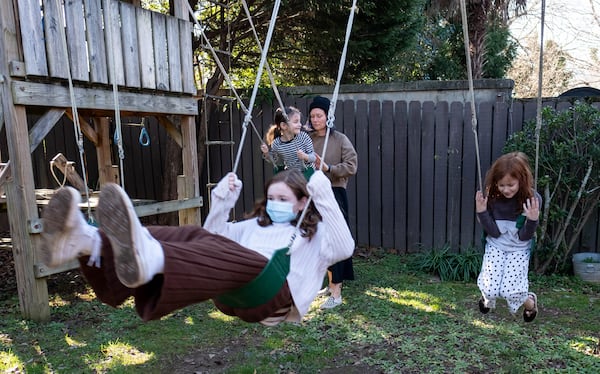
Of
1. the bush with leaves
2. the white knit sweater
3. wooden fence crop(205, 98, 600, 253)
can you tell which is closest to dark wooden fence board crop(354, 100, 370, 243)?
wooden fence crop(205, 98, 600, 253)

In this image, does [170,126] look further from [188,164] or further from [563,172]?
[563,172]

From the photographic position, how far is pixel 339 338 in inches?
142

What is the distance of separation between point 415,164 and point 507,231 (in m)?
2.71

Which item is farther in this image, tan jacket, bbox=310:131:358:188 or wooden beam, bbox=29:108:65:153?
tan jacket, bbox=310:131:358:188

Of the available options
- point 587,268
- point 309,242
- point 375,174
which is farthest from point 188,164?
point 587,268

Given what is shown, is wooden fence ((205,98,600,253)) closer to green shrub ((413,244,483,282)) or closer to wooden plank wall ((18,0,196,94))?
green shrub ((413,244,483,282))

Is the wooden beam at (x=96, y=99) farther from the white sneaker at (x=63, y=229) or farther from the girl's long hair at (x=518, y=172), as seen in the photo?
the girl's long hair at (x=518, y=172)

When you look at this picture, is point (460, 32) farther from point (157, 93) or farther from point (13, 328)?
point (13, 328)

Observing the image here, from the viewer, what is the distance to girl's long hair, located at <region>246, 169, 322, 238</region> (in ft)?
7.58

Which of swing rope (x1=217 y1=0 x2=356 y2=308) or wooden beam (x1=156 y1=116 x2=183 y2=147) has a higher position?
wooden beam (x1=156 y1=116 x2=183 y2=147)

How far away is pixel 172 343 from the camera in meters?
3.56

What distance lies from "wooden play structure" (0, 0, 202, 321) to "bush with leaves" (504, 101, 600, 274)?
3571 mm

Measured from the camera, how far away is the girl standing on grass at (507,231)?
287 centimetres

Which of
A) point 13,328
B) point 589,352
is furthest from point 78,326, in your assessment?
point 589,352
